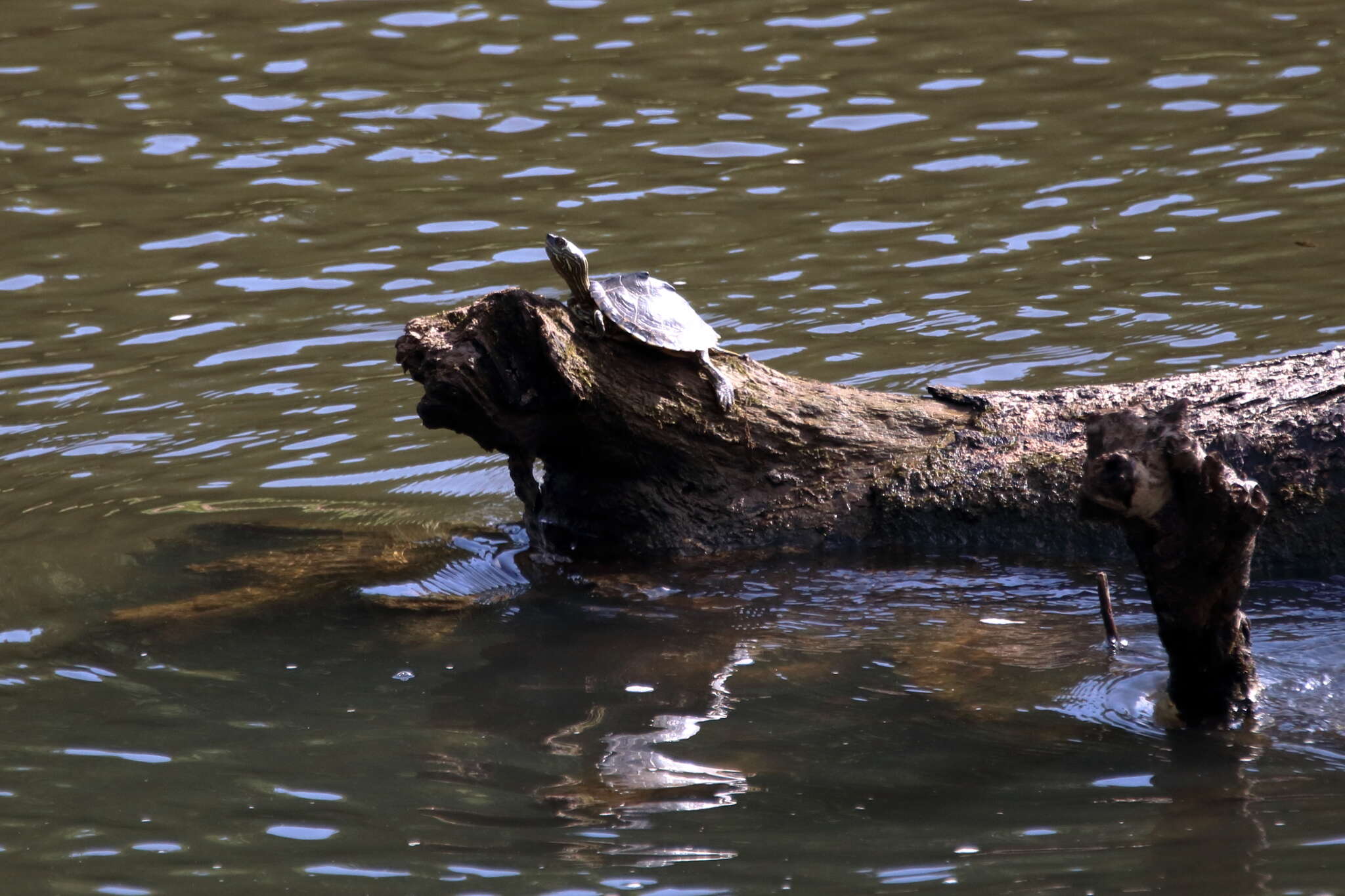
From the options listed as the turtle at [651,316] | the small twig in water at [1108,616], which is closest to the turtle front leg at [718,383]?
the turtle at [651,316]

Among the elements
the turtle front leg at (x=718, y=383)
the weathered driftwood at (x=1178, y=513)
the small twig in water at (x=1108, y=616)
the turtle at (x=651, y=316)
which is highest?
the turtle at (x=651, y=316)

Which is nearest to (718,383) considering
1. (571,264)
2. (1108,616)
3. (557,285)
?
(571,264)

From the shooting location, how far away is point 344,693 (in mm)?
4512

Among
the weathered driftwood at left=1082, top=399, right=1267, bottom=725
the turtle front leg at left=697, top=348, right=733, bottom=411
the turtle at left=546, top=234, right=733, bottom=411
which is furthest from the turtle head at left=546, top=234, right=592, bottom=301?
the weathered driftwood at left=1082, top=399, right=1267, bottom=725

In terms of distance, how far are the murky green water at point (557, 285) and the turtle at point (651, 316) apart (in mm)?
772

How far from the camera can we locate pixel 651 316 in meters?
5.00

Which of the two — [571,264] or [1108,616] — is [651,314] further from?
[1108,616]

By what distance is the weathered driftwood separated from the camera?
136 inches

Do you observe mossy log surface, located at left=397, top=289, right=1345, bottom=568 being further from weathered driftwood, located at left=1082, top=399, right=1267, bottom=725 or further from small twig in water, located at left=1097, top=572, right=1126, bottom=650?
weathered driftwood, located at left=1082, top=399, right=1267, bottom=725

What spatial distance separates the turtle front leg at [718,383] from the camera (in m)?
5.06

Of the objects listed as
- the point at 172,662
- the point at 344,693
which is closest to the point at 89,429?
the point at 172,662

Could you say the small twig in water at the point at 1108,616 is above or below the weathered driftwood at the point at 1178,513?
below

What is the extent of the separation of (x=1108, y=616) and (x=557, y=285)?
4.46 m

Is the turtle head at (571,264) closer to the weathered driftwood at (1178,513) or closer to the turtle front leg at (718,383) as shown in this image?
the turtle front leg at (718,383)
